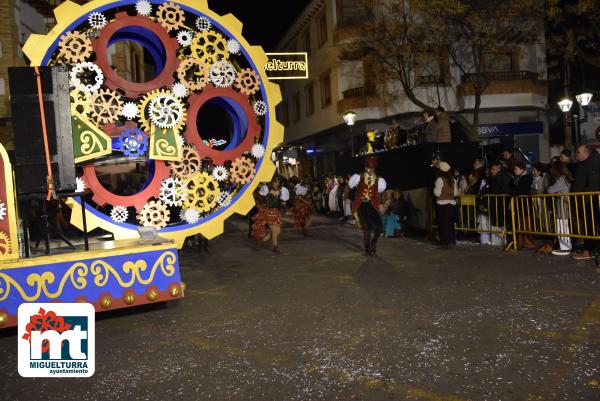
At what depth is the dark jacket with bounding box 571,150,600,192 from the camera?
8.38m

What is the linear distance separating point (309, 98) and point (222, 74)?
2467cm

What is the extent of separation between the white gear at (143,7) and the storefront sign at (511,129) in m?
21.4

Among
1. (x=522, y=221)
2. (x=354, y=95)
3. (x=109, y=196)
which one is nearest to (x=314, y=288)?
(x=109, y=196)

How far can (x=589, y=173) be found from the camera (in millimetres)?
8422

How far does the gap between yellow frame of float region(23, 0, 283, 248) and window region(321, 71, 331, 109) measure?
20.3 meters

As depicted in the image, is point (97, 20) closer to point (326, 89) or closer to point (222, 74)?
point (222, 74)

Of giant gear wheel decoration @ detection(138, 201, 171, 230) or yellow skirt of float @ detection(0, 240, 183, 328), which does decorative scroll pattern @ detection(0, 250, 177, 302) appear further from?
giant gear wheel decoration @ detection(138, 201, 171, 230)

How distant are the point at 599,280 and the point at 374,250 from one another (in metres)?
3.93

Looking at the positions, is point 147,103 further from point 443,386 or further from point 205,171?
point 443,386

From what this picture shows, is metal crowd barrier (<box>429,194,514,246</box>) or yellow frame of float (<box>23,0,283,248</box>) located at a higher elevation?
yellow frame of float (<box>23,0,283,248</box>)

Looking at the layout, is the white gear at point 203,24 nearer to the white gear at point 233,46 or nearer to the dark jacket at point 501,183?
the white gear at point 233,46

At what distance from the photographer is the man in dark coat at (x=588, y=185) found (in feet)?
27.4

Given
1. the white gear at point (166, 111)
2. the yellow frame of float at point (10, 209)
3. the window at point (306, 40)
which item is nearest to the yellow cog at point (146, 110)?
the white gear at point (166, 111)

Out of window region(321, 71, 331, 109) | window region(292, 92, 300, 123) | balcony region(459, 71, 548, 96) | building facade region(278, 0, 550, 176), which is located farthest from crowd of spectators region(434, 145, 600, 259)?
window region(292, 92, 300, 123)
